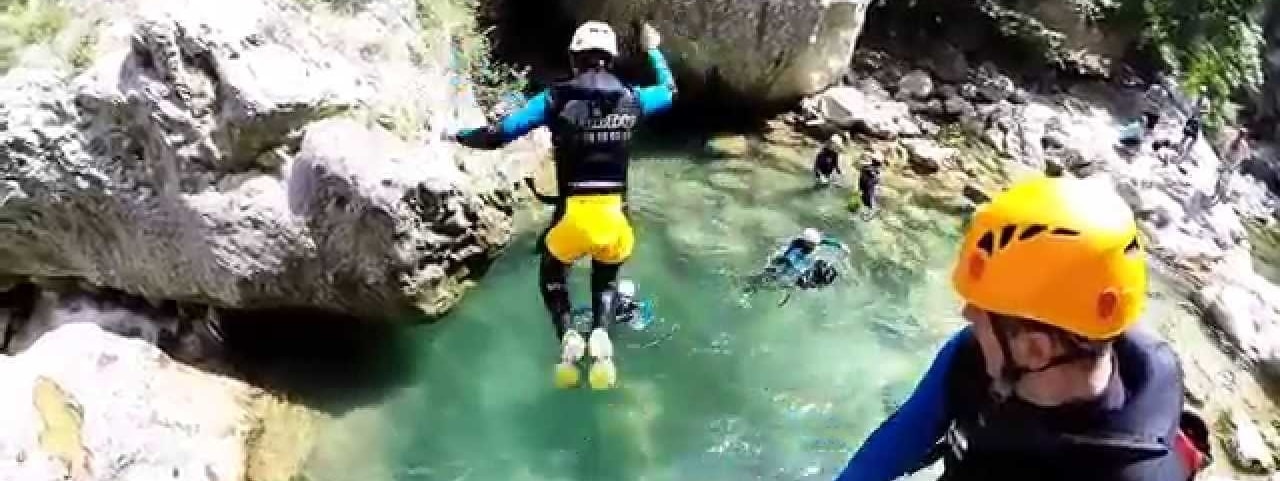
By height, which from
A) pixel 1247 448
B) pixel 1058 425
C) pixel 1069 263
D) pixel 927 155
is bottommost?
pixel 927 155

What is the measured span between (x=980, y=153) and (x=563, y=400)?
5950 mm

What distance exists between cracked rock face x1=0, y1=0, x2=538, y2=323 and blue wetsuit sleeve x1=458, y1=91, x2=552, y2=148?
0.37 m

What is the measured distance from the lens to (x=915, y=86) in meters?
11.7

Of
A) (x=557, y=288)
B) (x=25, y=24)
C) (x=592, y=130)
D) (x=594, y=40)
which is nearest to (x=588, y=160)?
(x=592, y=130)

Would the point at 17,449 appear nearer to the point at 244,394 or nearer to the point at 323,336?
the point at 244,394

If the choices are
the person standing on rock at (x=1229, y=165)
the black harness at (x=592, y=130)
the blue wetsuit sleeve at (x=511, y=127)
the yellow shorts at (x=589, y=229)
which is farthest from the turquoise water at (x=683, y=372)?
the person standing on rock at (x=1229, y=165)

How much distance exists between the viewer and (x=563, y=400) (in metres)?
6.45

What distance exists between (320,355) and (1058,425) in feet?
17.1

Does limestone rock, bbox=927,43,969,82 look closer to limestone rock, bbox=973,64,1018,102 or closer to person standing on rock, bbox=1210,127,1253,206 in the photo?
limestone rock, bbox=973,64,1018,102

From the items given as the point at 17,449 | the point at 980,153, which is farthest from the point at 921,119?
the point at 17,449

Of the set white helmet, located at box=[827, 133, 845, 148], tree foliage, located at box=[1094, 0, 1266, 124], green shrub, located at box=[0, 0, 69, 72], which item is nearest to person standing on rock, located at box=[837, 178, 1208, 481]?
green shrub, located at box=[0, 0, 69, 72]

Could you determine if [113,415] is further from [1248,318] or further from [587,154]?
[1248,318]

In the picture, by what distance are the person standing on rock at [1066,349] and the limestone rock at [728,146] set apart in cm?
791

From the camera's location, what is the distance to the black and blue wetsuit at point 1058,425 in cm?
199
